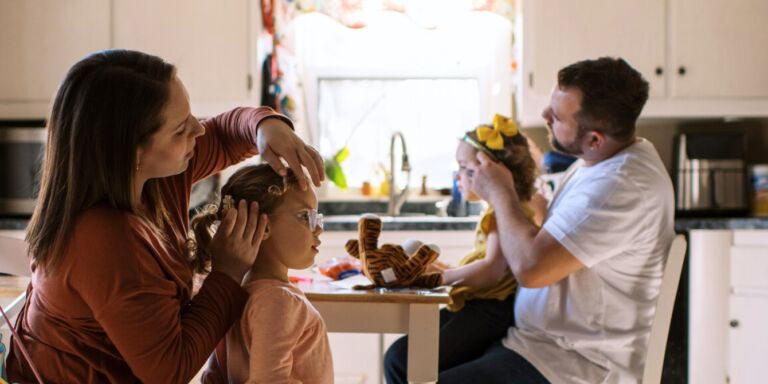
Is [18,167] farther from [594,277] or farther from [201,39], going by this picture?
[594,277]

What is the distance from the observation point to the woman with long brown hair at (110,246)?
1022 mm

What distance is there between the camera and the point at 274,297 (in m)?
1.18

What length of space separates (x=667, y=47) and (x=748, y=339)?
3.78 ft

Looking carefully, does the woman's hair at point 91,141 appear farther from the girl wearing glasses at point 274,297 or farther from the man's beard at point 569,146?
the man's beard at point 569,146

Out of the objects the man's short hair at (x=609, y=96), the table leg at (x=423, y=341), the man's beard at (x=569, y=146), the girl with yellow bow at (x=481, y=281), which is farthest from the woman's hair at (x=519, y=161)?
the table leg at (x=423, y=341)

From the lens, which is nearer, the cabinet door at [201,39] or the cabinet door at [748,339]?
the cabinet door at [748,339]

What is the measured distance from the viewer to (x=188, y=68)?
3.40 meters

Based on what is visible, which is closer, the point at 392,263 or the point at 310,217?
the point at 310,217

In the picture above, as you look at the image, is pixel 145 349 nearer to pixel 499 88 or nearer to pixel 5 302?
pixel 5 302

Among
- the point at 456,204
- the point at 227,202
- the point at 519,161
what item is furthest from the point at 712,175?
the point at 227,202

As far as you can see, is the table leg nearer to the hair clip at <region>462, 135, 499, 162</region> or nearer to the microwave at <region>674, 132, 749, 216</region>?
the hair clip at <region>462, 135, 499, 162</region>

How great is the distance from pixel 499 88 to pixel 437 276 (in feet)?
7.52

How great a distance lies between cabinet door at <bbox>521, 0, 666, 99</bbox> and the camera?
3.33 metres

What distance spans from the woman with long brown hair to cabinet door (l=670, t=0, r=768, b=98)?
2.64m
